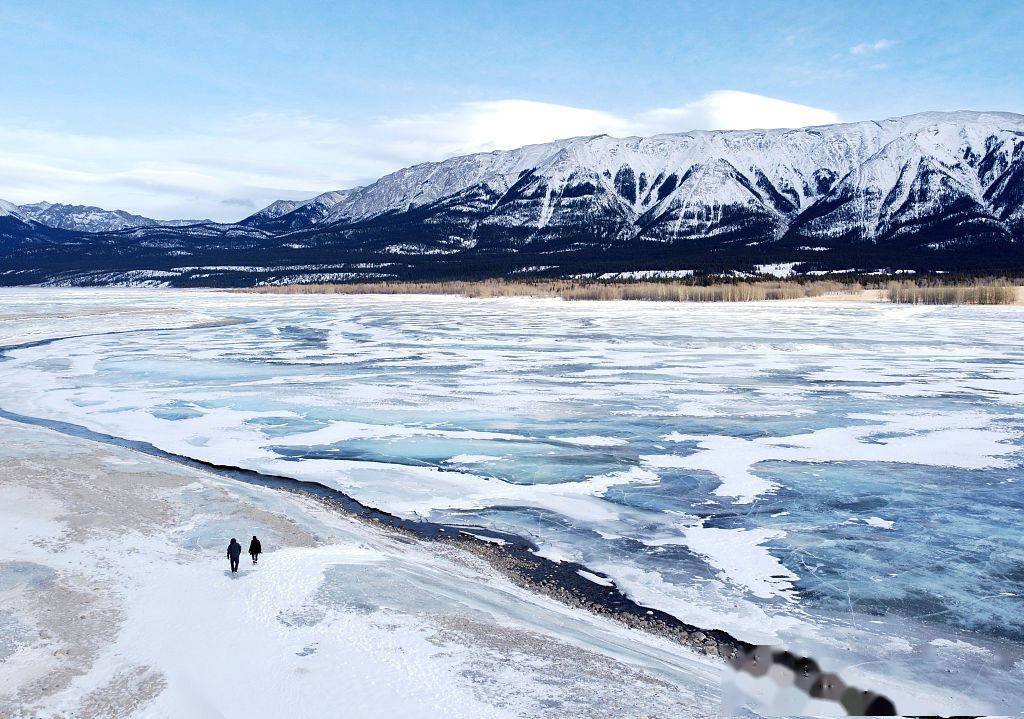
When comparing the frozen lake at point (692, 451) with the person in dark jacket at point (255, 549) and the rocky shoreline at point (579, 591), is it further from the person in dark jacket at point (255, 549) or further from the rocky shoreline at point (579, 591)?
the person in dark jacket at point (255, 549)

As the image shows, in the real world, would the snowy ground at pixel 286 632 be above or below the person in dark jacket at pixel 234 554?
below

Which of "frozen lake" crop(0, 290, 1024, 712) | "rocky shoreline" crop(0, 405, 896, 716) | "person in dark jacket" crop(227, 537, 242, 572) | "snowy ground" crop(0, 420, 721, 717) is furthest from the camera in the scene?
"person in dark jacket" crop(227, 537, 242, 572)

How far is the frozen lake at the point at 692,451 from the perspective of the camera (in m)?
9.83

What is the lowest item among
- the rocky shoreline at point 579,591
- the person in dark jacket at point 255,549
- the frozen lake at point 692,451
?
the rocky shoreline at point 579,591

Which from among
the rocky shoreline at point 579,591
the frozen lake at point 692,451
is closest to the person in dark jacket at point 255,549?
the rocky shoreline at point 579,591

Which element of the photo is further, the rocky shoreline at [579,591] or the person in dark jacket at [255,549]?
the person in dark jacket at [255,549]

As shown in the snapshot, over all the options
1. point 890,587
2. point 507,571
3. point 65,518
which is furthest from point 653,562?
point 65,518

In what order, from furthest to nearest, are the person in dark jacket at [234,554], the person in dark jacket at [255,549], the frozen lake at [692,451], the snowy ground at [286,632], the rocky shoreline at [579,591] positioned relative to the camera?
the person in dark jacket at [255,549], the person in dark jacket at [234,554], the frozen lake at [692,451], the rocky shoreline at [579,591], the snowy ground at [286,632]

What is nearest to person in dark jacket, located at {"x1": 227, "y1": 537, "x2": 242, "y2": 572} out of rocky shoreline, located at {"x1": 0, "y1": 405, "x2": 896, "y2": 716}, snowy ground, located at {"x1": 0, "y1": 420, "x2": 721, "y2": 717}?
snowy ground, located at {"x1": 0, "y1": 420, "x2": 721, "y2": 717}

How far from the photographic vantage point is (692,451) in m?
17.4

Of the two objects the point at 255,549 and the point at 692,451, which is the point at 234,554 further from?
the point at 692,451

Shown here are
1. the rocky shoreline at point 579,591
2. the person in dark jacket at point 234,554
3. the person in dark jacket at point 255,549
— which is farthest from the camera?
the person in dark jacket at point 255,549

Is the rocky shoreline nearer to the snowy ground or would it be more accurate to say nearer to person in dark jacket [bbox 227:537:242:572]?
the snowy ground

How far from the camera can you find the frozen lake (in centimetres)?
983
